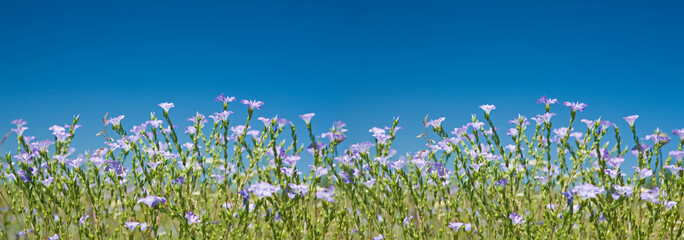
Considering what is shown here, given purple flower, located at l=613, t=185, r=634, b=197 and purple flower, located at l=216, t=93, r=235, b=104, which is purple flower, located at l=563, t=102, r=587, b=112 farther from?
purple flower, located at l=216, t=93, r=235, b=104

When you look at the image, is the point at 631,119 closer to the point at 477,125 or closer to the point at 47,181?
the point at 477,125

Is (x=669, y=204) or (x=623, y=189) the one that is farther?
(x=669, y=204)

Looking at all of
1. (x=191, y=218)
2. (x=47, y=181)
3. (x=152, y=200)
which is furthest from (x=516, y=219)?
(x=47, y=181)

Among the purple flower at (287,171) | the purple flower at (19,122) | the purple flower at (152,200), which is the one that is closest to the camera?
the purple flower at (152,200)

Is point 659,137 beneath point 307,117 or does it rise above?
beneath

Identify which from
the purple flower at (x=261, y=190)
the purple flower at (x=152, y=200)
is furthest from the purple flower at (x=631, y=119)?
the purple flower at (x=152, y=200)

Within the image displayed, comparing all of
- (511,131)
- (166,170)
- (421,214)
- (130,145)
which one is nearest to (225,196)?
(166,170)

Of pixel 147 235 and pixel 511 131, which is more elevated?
pixel 511 131

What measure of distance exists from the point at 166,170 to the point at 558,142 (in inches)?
82.9

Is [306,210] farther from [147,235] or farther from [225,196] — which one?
[147,235]

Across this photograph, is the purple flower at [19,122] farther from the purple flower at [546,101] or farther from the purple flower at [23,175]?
the purple flower at [546,101]

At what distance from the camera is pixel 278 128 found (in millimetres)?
2756

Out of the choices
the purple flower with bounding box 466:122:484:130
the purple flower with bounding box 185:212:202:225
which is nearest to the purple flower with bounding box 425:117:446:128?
the purple flower with bounding box 466:122:484:130

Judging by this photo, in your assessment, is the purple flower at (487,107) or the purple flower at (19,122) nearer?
the purple flower at (487,107)
